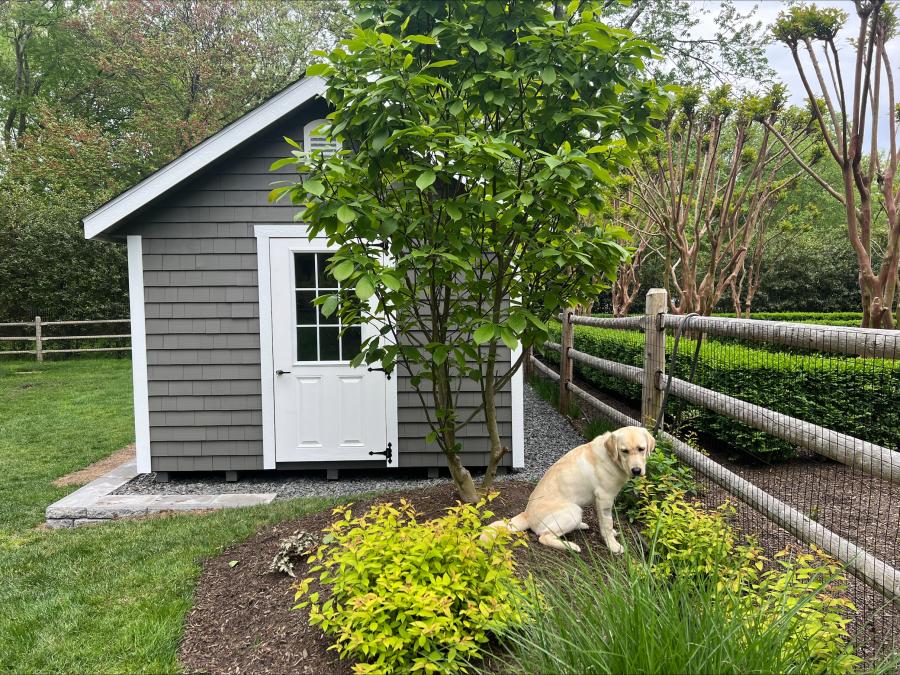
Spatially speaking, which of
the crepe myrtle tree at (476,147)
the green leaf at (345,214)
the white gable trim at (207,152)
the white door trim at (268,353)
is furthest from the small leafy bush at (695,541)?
the white gable trim at (207,152)

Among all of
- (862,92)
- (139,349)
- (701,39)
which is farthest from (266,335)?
(701,39)

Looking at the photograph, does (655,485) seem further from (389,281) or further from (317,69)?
(317,69)

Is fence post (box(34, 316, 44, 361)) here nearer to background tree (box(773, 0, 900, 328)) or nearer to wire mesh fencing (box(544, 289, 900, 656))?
wire mesh fencing (box(544, 289, 900, 656))

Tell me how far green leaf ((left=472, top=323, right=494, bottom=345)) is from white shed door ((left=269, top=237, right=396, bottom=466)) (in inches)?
112

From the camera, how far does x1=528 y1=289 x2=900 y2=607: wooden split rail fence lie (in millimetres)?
2127

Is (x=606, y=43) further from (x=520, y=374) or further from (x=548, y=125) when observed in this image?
(x=520, y=374)

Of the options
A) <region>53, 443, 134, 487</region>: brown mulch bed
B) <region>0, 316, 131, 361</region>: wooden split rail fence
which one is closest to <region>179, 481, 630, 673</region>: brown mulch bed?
<region>53, 443, 134, 487</region>: brown mulch bed

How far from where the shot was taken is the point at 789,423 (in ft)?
8.68

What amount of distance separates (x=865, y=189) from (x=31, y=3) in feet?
88.2

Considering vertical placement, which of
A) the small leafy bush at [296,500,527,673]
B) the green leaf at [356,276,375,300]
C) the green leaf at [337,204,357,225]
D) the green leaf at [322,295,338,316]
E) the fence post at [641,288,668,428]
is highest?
the green leaf at [337,204,357,225]

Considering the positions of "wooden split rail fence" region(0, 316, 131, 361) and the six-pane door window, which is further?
"wooden split rail fence" region(0, 316, 131, 361)

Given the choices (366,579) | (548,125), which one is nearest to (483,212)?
(548,125)

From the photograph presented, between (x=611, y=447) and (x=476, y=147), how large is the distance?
168 cm

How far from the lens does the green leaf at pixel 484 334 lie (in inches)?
103
